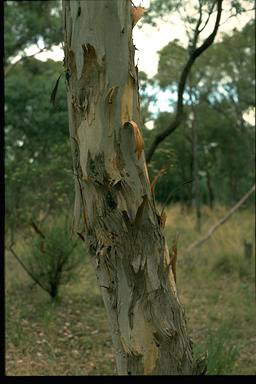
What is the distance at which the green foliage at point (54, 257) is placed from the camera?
24.0ft

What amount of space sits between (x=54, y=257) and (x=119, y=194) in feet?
16.7

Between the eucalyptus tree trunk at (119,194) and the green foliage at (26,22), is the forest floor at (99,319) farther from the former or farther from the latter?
the green foliage at (26,22)

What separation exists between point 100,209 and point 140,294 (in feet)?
1.16

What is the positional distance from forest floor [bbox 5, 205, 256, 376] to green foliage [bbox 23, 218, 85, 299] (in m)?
0.24

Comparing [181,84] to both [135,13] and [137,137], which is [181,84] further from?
[137,137]

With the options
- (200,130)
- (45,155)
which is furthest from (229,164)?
(45,155)

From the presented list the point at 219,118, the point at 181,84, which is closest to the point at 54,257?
the point at 181,84

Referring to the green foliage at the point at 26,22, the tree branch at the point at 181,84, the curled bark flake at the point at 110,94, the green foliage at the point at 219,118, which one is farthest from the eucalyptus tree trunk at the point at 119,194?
the green foliage at the point at 26,22

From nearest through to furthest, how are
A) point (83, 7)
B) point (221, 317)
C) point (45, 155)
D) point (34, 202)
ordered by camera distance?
point (83, 7) → point (221, 317) → point (34, 202) → point (45, 155)

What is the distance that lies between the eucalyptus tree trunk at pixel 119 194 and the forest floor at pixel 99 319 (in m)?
2.18

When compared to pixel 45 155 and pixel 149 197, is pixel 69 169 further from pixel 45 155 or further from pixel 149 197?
pixel 149 197

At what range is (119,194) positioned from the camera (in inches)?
93.6

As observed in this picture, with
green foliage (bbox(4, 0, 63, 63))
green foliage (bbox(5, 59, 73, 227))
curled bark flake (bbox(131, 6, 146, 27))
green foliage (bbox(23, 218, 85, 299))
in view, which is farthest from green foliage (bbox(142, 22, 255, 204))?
curled bark flake (bbox(131, 6, 146, 27))

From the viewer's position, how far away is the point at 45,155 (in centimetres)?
1049
